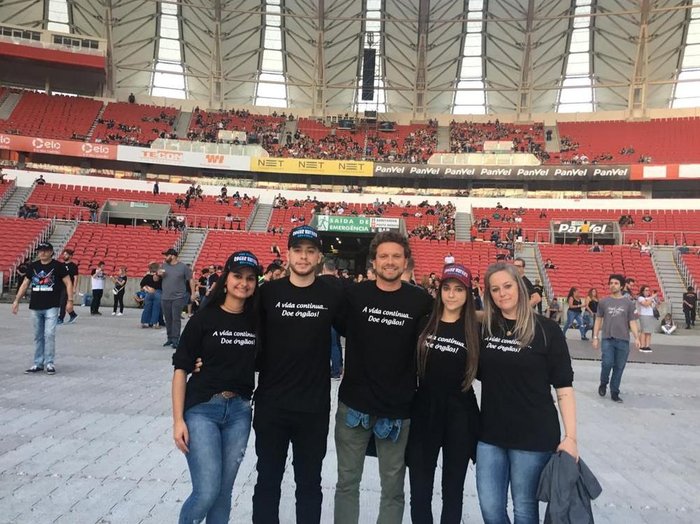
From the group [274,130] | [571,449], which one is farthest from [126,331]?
[274,130]

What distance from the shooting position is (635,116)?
41.3 meters

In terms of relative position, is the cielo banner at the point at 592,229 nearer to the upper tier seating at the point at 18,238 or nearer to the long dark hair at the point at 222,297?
the upper tier seating at the point at 18,238

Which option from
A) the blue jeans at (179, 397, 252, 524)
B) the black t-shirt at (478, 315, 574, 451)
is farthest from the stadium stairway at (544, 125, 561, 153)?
the blue jeans at (179, 397, 252, 524)

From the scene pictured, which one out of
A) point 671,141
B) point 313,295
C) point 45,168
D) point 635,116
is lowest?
point 313,295

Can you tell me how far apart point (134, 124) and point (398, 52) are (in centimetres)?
2245

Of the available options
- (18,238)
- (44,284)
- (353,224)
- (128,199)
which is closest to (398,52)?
(353,224)

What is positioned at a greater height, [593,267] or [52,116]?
[52,116]

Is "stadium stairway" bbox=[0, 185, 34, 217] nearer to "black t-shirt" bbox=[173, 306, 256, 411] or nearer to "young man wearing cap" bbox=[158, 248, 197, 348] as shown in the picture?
"young man wearing cap" bbox=[158, 248, 197, 348]

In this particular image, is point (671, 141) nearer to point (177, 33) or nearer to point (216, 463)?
point (177, 33)

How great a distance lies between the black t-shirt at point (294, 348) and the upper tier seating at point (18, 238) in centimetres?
2232

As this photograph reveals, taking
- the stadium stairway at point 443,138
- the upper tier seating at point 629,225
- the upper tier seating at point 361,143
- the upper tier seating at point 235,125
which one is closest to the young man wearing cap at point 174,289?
the upper tier seating at point 629,225

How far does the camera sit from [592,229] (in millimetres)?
29562

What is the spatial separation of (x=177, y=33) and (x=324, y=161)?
57.1 ft

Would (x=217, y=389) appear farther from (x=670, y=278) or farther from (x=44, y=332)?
(x=670, y=278)
